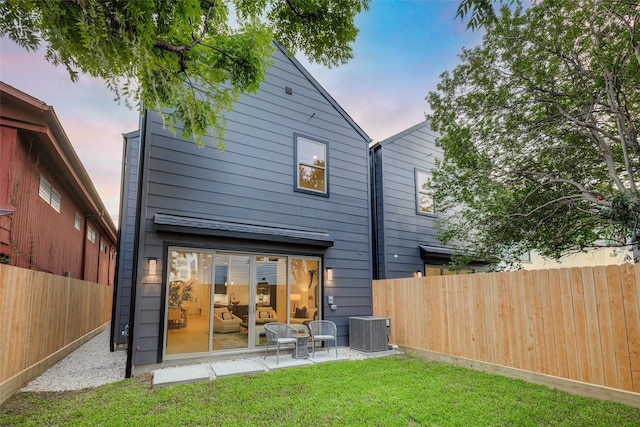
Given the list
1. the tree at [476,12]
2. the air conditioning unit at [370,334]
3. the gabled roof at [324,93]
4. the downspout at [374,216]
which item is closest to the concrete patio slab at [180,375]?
the air conditioning unit at [370,334]

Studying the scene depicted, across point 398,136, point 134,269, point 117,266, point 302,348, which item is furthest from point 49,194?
point 398,136

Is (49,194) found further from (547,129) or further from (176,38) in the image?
(547,129)

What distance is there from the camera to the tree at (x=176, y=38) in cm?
349

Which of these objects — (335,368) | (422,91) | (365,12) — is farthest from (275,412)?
(422,91)

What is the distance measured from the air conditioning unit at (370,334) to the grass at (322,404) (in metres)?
1.99

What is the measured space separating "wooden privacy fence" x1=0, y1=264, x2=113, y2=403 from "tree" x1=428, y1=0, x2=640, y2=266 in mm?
8200

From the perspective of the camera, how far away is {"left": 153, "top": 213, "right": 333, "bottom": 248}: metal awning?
6.51 meters

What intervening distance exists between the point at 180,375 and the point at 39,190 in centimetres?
562

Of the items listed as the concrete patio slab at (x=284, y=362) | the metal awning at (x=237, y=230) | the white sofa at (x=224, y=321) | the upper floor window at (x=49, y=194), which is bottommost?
the concrete patio slab at (x=284, y=362)

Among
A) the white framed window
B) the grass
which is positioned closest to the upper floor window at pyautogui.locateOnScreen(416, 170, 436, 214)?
the grass

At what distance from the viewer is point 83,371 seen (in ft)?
20.8

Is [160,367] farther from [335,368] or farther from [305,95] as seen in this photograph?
[305,95]

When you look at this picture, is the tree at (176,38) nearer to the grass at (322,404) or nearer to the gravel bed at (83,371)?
the grass at (322,404)

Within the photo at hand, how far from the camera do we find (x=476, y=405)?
14.8 feet
